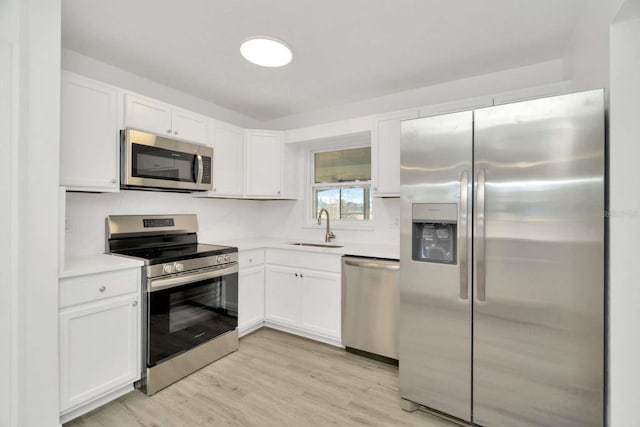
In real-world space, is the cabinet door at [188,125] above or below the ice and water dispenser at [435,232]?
above

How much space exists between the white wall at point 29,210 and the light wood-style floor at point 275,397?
1.39 feet

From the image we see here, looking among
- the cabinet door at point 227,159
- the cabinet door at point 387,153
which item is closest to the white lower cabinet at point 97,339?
the cabinet door at point 227,159

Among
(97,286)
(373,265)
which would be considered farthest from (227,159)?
(373,265)

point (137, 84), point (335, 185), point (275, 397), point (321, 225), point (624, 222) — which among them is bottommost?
point (275, 397)

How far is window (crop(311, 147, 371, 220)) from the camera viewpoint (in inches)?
137

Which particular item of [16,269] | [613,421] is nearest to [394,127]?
[613,421]

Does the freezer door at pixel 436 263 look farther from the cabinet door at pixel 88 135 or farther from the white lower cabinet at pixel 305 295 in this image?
the cabinet door at pixel 88 135

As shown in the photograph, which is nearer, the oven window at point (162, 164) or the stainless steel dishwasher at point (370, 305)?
the oven window at point (162, 164)

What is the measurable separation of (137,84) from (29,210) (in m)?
1.64

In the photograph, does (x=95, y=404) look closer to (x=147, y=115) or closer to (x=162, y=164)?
(x=162, y=164)

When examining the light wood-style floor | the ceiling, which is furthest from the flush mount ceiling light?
the light wood-style floor

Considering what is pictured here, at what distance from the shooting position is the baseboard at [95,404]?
72.6 inches

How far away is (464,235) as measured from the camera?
1.81 meters

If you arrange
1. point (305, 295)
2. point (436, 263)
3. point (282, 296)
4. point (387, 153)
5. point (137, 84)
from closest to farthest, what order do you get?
point (436, 263) < point (137, 84) < point (387, 153) < point (305, 295) < point (282, 296)
